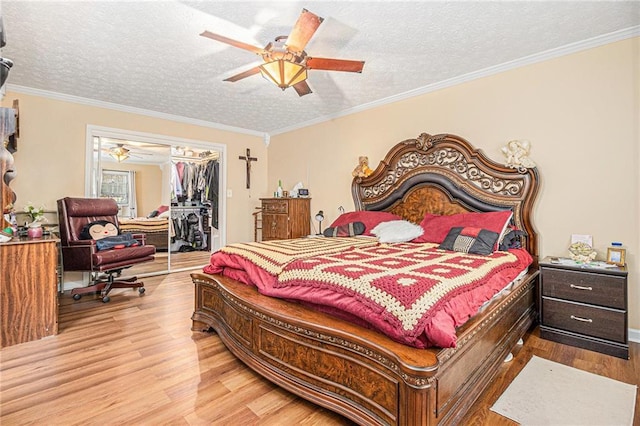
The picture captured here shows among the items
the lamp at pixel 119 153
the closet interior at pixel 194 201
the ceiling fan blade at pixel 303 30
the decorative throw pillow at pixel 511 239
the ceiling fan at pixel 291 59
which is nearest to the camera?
the ceiling fan blade at pixel 303 30

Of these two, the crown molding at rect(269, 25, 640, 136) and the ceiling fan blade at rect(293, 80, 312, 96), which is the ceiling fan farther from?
the crown molding at rect(269, 25, 640, 136)

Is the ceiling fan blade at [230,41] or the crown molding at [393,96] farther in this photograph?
the crown molding at [393,96]

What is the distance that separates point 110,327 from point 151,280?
179 cm

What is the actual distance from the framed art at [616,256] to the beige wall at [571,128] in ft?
0.50

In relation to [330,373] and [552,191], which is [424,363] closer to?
[330,373]

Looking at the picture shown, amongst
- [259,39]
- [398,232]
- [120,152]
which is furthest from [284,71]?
[120,152]

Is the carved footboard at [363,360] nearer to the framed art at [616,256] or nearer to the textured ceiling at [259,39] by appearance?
the framed art at [616,256]

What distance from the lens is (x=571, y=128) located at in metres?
2.70

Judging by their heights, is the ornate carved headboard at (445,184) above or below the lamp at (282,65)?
below

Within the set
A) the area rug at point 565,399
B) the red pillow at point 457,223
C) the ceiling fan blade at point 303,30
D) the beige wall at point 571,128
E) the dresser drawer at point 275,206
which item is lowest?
the area rug at point 565,399

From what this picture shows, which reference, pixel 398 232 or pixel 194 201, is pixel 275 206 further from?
pixel 194 201

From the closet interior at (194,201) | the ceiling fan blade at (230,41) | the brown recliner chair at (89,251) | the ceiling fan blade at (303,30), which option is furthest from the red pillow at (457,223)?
the closet interior at (194,201)

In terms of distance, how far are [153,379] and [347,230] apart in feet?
7.79

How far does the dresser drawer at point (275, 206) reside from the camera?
15.4ft
